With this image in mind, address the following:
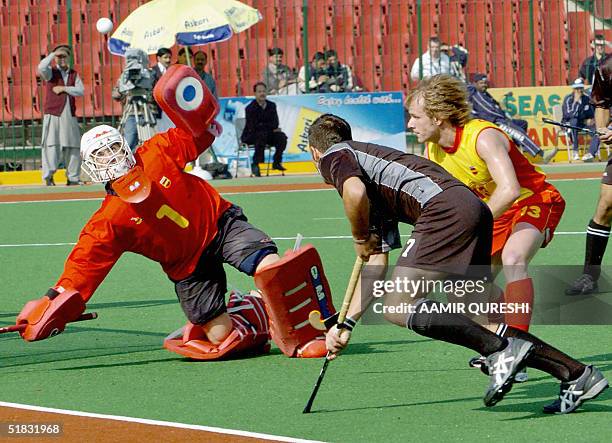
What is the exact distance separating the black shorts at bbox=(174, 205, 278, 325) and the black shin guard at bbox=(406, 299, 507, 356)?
1.87 metres

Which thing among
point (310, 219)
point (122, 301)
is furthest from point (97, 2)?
point (122, 301)

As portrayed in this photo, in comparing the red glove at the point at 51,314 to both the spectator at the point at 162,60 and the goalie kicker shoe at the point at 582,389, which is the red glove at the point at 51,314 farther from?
the spectator at the point at 162,60

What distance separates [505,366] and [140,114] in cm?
1465

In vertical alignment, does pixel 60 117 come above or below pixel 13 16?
below

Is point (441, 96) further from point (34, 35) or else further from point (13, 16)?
point (13, 16)

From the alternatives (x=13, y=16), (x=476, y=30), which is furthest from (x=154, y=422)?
(x=13, y=16)

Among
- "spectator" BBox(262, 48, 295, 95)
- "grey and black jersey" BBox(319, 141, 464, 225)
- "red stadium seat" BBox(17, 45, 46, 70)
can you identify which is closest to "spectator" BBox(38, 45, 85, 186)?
"spectator" BBox(262, 48, 295, 95)

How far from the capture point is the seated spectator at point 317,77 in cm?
2208

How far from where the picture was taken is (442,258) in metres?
5.72

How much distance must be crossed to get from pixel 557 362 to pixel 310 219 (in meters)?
8.91

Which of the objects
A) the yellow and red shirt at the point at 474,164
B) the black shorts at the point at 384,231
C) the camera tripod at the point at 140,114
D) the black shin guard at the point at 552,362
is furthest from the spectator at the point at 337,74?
the black shin guard at the point at 552,362

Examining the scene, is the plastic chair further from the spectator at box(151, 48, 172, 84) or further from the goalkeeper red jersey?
the goalkeeper red jersey

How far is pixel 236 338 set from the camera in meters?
7.35

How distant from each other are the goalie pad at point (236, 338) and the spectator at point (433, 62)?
47.5 ft
